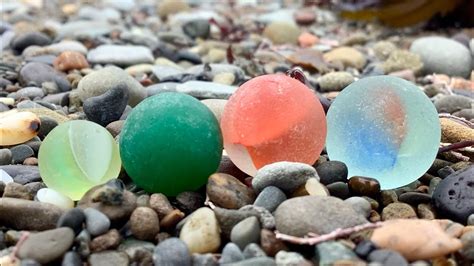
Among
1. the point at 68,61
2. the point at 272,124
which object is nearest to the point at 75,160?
the point at 272,124

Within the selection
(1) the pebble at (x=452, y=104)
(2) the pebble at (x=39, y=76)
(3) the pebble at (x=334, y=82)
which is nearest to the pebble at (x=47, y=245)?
(2) the pebble at (x=39, y=76)

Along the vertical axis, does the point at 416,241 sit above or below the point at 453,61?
above

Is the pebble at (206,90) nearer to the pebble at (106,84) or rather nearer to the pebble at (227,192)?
the pebble at (106,84)

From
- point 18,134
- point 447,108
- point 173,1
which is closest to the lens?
point 18,134

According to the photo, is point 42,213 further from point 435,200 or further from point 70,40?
point 70,40

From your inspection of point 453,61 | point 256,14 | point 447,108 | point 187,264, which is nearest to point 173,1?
point 256,14

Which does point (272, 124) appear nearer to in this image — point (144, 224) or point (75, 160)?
point (144, 224)
